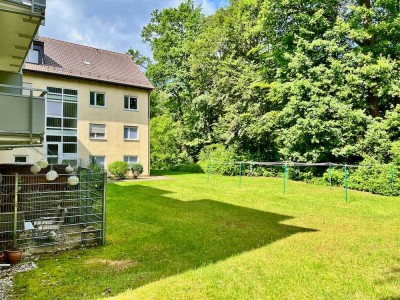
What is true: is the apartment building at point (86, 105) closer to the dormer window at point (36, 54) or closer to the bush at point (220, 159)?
the dormer window at point (36, 54)

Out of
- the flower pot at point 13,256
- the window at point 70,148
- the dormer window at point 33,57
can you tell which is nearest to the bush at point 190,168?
the window at point 70,148

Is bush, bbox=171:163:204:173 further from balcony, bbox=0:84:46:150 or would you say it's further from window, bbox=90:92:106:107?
balcony, bbox=0:84:46:150

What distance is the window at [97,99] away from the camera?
23.3 meters

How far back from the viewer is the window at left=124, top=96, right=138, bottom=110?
990 inches

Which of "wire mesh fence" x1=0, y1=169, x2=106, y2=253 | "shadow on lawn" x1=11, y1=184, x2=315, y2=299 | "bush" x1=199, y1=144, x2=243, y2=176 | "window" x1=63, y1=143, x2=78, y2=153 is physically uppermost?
"window" x1=63, y1=143, x2=78, y2=153

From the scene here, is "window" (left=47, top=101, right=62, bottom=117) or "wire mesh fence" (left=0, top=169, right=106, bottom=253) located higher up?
"window" (left=47, top=101, right=62, bottom=117)

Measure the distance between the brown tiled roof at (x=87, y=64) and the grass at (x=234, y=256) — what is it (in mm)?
13319

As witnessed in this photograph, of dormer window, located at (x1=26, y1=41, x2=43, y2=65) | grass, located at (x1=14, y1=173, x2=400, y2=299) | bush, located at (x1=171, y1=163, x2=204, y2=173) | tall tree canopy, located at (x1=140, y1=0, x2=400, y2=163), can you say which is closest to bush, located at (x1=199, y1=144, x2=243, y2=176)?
bush, located at (x1=171, y1=163, x2=204, y2=173)

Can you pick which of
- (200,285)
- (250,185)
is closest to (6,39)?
(200,285)

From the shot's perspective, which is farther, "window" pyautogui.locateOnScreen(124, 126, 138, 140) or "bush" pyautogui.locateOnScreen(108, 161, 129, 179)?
"window" pyautogui.locateOnScreen(124, 126, 138, 140)

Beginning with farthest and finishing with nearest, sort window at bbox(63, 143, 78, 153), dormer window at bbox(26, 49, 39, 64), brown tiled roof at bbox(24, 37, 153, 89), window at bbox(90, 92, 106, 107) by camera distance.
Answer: window at bbox(90, 92, 106, 107), brown tiled roof at bbox(24, 37, 153, 89), window at bbox(63, 143, 78, 153), dormer window at bbox(26, 49, 39, 64)

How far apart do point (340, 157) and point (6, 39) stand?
18.4 metres

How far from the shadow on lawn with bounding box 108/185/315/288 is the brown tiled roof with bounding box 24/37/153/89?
12223 mm

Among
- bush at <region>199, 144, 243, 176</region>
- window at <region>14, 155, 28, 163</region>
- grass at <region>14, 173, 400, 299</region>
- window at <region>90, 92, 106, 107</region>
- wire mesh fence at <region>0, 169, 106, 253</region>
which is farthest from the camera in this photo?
bush at <region>199, 144, 243, 176</region>
